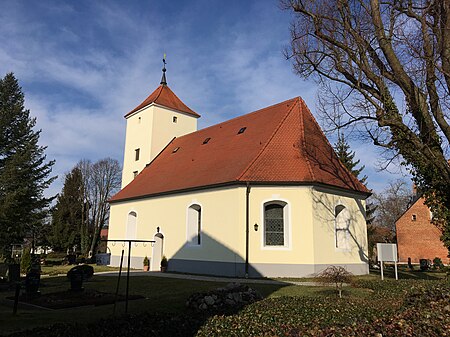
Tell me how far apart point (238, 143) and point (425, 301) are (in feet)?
49.4

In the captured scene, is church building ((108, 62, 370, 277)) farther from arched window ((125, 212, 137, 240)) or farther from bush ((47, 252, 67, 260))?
bush ((47, 252, 67, 260))

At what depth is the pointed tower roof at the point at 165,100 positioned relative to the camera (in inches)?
1180

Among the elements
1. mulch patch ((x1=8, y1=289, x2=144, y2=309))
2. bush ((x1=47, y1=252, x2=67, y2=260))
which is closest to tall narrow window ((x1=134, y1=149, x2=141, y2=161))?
bush ((x1=47, y1=252, x2=67, y2=260))

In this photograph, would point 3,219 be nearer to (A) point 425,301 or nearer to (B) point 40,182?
(B) point 40,182

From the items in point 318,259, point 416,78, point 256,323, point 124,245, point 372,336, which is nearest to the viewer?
point 372,336

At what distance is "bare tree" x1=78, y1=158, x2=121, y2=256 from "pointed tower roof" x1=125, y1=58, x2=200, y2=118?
550 inches

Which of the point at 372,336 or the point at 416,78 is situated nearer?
the point at 372,336

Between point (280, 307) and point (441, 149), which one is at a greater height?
point (441, 149)

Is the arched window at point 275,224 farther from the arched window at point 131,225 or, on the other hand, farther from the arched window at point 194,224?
the arched window at point 131,225

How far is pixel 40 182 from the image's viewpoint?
26609mm

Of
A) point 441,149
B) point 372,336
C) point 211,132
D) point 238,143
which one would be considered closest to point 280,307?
point 372,336

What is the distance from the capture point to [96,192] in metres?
43.3

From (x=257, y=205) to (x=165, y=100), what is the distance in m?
16.1

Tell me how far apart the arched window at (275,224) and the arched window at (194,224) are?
12.7 ft
